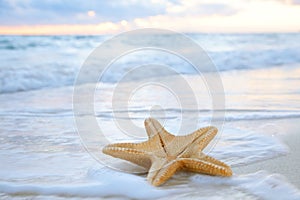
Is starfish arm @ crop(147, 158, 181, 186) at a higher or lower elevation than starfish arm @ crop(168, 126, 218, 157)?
lower

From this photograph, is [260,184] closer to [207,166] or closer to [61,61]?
[207,166]

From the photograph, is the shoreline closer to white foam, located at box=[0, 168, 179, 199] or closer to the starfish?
the starfish

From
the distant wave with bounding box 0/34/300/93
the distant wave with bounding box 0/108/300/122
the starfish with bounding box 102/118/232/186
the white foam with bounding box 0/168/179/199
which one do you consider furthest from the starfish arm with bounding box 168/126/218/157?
the distant wave with bounding box 0/34/300/93

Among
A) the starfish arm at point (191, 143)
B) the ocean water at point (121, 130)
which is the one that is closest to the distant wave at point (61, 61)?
the ocean water at point (121, 130)

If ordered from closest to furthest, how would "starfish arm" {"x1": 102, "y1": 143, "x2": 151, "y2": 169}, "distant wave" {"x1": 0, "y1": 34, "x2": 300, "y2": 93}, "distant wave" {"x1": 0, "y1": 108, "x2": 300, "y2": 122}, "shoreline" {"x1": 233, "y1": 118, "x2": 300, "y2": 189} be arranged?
"starfish arm" {"x1": 102, "y1": 143, "x2": 151, "y2": 169}
"shoreline" {"x1": 233, "y1": 118, "x2": 300, "y2": 189}
"distant wave" {"x1": 0, "y1": 108, "x2": 300, "y2": 122}
"distant wave" {"x1": 0, "y1": 34, "x2": 300, "y2": 93}

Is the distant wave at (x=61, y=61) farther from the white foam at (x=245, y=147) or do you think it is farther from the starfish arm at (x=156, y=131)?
the starfish arm at (x=156, y=131)

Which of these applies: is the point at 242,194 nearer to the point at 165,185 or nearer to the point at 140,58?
the point at 165,185

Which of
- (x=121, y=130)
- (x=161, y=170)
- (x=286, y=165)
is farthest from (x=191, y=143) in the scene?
(x=121, y=130)
